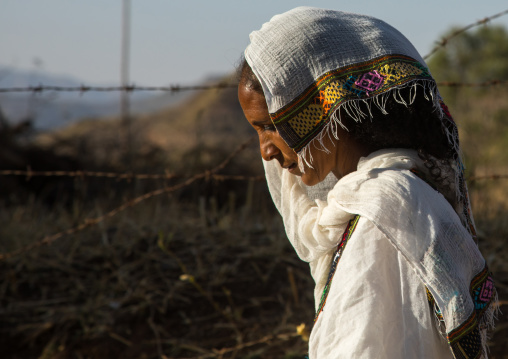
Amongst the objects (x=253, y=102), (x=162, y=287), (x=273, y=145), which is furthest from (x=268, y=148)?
(x=162, y=287)

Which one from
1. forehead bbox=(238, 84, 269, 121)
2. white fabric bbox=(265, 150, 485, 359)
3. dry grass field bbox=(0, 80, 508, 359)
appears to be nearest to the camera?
white fabric bbox=(265, 150, 485, 359)

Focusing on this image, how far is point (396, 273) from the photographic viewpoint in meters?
1.35

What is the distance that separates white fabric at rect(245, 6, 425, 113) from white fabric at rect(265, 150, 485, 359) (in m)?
0.27

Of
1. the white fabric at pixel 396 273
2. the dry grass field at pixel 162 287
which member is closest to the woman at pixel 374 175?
the white fabric at pixel 396 273

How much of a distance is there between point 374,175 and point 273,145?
31 centimetres

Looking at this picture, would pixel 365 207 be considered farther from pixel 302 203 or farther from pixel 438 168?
pixel 302 203

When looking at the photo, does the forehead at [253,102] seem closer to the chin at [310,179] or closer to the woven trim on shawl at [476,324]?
the chin at [310,179]

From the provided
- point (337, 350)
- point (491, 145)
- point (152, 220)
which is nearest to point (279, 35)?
point (337, 350)

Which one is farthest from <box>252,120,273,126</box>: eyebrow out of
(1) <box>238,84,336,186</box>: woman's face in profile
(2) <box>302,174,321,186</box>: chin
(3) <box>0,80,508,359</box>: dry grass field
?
(3) <box>0,80,508,359</box>: dry grass field

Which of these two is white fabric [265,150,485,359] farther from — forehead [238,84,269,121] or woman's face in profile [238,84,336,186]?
forehead [238,84,269,121]

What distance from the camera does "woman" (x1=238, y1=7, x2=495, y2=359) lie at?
132cm

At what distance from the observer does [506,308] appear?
3293 mm

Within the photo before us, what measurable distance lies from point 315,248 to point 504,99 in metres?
15.9

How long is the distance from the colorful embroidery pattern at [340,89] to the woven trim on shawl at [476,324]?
50cm
